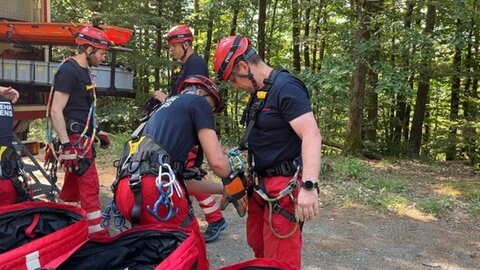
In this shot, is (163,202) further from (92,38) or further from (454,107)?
(454,107)

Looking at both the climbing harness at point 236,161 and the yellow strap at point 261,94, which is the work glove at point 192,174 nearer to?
the climbing harness at point 236,161

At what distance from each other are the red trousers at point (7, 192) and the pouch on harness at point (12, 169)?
0.08 feet

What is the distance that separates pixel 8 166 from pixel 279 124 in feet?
6.57

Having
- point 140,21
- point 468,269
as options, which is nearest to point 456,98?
point 140,21

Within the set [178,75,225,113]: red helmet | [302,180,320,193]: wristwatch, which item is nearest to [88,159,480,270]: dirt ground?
[178,75,225,113]: red helmet

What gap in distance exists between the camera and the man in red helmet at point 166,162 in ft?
9.23

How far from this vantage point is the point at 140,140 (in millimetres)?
2961

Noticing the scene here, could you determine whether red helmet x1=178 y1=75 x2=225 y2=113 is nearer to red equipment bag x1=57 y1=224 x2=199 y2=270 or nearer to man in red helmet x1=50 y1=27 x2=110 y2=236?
red equipment bag x1=57 y1=224 x2=199 y2=270

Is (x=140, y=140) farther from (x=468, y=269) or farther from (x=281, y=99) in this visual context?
(x=468, y=269)

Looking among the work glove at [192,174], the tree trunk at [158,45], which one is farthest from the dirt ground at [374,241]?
the tree trunk at [158,45]

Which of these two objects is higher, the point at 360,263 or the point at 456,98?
the point at 456,98

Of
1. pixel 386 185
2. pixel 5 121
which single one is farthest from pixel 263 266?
pixel 386 185

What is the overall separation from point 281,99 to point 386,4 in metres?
8.13

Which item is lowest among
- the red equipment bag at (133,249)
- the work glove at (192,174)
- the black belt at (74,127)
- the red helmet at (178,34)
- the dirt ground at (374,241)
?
A: the dirt ground at (374,241)
